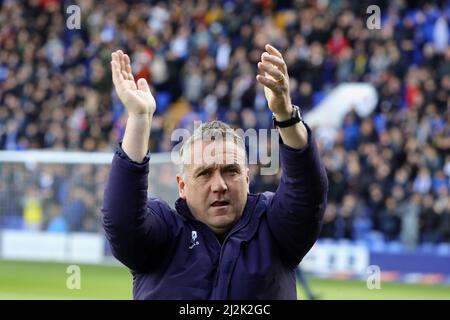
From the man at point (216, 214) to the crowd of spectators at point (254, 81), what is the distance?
1378 cm

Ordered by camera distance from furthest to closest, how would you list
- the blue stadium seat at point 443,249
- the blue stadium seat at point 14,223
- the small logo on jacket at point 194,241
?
the blue stadium seat at point 14,223 < the blue stadium seat at point 443,249 < the small logo on jacket at point 194,241

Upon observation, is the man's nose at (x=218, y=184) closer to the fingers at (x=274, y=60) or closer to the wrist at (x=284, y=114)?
the wrist at (x=284, y=114)

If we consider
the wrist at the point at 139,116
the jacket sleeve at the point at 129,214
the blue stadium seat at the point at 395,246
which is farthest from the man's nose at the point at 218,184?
the blue stadium seat at the point at 395,246

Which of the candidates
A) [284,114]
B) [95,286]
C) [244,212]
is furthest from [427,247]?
[284,114]

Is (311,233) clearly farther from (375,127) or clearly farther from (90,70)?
(90,70)

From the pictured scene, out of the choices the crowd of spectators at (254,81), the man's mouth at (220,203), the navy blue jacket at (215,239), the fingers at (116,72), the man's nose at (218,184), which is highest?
the crowd of spectators at (254,81)

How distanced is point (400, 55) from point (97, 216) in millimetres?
7806

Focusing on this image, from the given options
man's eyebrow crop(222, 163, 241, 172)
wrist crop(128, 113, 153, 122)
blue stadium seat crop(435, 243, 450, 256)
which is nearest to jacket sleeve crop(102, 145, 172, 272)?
wrist crop(128, 113, 153, 122)

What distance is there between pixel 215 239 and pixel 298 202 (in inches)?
15.3

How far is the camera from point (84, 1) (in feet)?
90.0

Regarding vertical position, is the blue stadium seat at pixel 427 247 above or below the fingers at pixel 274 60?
above

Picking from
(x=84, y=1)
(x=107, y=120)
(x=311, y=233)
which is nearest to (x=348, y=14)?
(x=107, y=120)

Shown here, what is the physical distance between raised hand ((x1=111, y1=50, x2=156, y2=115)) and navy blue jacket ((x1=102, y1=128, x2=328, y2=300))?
0.19m

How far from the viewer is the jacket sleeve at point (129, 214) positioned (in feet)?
13.5
